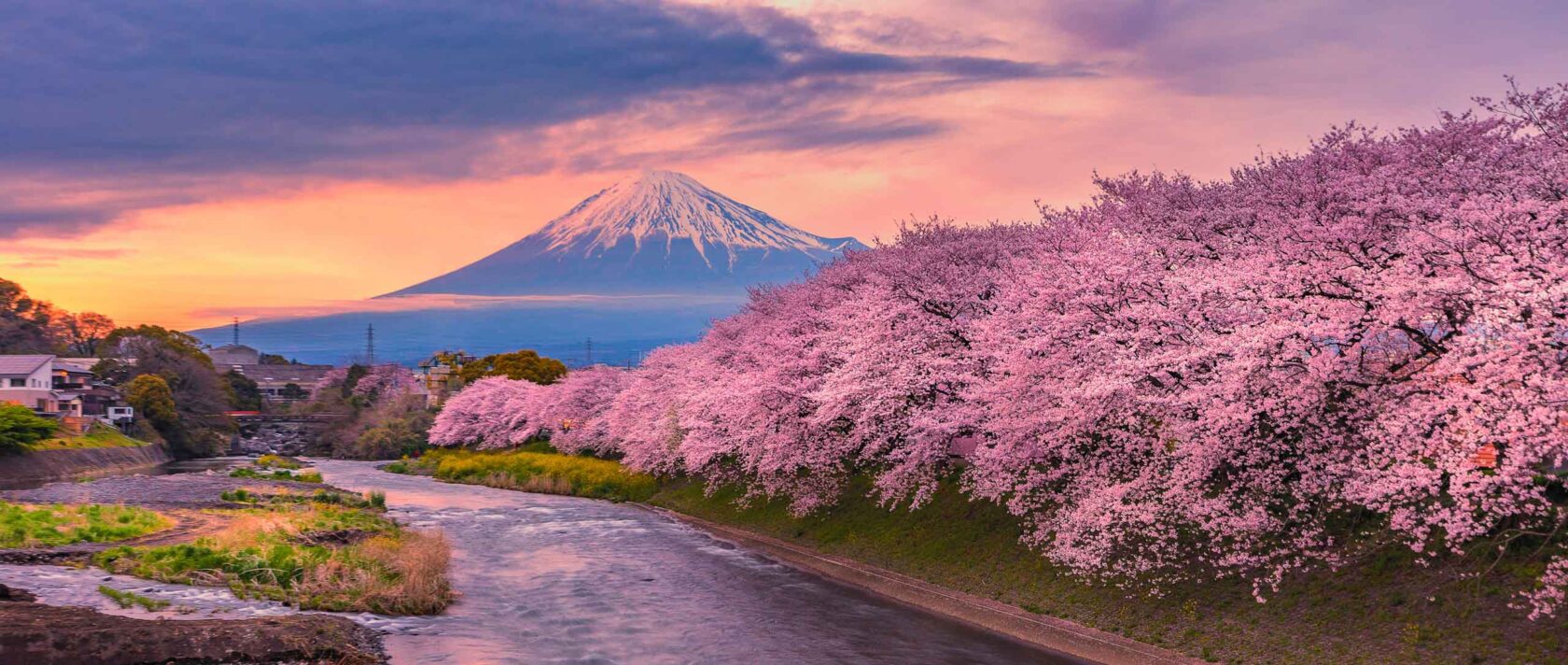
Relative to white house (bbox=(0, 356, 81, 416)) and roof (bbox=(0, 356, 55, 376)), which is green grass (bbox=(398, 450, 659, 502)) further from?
roof (bbox=(0, 356, 55, 376))

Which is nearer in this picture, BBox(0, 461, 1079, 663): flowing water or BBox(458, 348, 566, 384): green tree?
BBox(0, 461, 1079, 663): flowing water

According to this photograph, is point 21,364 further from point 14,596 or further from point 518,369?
point 14,596

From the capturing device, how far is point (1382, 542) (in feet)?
71.0

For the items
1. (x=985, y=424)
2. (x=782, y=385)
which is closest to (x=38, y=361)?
(x=782, y=385)

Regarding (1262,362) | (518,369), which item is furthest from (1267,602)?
(518,369)

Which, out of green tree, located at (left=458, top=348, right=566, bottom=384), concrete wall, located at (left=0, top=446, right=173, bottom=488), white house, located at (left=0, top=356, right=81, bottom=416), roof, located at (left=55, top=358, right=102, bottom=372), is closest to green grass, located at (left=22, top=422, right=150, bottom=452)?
concrete wall, located at (left=0, top=446, right=173, bottom=488)

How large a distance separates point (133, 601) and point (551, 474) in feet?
165

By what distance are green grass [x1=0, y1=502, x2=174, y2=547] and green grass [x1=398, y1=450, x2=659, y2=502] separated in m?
31.2

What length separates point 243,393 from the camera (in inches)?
6220

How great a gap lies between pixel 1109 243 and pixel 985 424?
21.2 feet

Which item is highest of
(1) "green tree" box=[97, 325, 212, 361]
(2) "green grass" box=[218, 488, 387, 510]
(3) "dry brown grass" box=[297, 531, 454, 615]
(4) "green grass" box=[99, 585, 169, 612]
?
(1) "green tree" box=[97, 325, 212, 361]

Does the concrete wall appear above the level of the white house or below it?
below

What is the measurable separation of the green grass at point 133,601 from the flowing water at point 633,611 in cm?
31

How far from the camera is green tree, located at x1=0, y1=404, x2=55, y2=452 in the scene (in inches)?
2970
